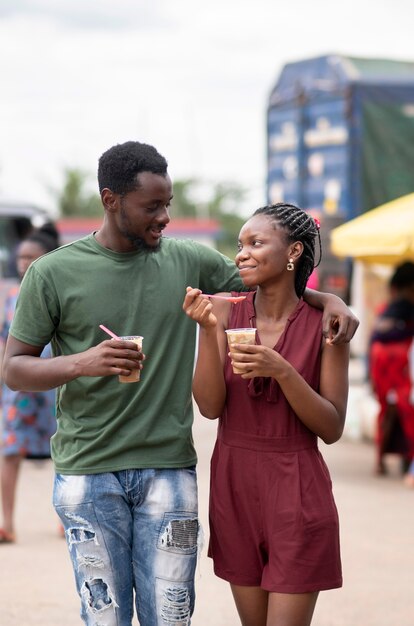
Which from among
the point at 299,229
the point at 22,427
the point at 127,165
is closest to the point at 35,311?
the point at 127,165

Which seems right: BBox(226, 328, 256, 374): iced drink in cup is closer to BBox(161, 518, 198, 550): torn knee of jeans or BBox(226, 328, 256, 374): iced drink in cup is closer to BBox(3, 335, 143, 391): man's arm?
BBox(3, 335, 143, 391): man's arm

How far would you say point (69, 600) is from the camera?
6.18 metres

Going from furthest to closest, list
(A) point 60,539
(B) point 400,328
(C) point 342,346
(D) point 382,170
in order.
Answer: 1. (D) point 382,170
2. (B) point 400,328
3. (A) point 60,539
4. (C) point 342,346

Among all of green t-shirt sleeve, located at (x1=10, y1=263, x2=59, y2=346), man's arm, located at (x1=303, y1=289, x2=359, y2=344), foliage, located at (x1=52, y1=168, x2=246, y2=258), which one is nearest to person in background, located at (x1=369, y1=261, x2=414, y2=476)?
man's arm, located at (x1=303, y1=289, x2=359, y2=344)

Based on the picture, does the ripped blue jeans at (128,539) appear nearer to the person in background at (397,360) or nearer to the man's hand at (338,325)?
the man's hand at (338,325)

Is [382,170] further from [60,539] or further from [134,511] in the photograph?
[134,511]

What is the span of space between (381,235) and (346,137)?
12.7ft

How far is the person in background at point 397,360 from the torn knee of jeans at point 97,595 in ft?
20.8

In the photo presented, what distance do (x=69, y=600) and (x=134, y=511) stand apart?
2.44 meters

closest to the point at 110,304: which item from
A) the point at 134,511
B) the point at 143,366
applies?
the point at 143,366

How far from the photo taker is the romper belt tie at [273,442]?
12.7 feet

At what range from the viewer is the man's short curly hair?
384 centimetres

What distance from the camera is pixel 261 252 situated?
3910 mm

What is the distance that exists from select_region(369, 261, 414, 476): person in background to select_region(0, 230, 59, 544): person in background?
359 cm
